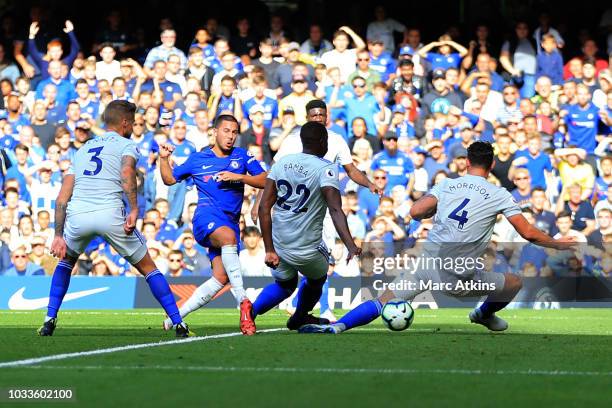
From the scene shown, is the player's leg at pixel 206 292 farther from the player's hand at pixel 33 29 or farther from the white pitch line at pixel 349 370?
the player's hand at pixel 33 29

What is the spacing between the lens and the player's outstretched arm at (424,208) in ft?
35.0

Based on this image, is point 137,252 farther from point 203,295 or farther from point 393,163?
point 393,163

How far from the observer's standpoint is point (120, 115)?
425 inches

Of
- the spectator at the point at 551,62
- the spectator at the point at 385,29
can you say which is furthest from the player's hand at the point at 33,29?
the spectator at the point at 551,62

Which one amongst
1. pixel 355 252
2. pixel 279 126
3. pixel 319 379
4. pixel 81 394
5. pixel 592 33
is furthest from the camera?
pixel 592 33

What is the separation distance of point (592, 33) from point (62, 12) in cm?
1054

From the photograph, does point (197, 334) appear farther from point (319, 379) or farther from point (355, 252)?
point (319, 379)

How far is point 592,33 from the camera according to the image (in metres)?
24.2

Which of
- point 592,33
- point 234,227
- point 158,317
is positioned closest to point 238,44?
point 592,33

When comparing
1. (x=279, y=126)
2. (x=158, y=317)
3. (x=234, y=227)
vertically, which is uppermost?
(x=279, y=126)

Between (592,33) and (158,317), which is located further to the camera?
(592,33)

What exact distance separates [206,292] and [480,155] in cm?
280

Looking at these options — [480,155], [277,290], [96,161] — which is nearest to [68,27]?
[96,161]

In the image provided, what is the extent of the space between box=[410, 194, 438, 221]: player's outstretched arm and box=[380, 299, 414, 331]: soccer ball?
779mm
